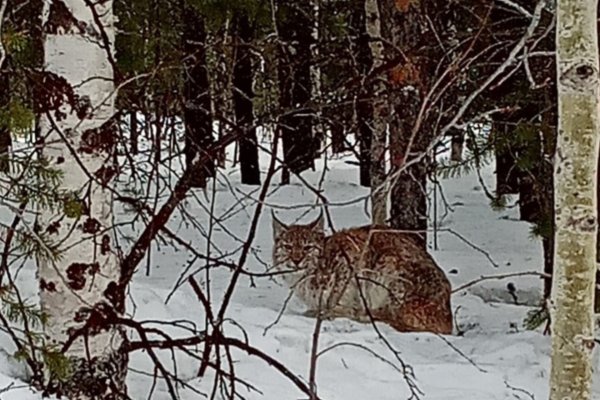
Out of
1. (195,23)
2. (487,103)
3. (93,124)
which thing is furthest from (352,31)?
(93,124)

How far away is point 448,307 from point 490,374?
113 cm

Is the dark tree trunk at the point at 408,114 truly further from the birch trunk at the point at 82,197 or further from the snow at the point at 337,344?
the birch trunk at the point at 82,197

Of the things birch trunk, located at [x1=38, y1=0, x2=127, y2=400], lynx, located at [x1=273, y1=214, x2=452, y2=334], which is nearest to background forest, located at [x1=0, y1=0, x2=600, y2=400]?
birch trunk, located at [x1=38, y1=0, x2=127, y2=400]

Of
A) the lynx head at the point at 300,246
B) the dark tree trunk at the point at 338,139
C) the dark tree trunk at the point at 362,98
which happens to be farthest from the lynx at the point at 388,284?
the dark tree trunk at the point at 338,139

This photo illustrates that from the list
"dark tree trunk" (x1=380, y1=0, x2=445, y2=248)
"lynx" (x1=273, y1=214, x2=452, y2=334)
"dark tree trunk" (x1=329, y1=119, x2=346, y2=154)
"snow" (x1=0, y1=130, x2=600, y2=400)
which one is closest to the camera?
"dark tree trunk" (x1=329, y1=119, x2=346, y2=154)

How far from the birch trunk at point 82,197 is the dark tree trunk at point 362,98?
3.79ft

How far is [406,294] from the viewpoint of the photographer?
555 centimetres

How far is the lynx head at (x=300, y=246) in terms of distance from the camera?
590 centimetres

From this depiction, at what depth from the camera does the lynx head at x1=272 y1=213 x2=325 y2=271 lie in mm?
5898

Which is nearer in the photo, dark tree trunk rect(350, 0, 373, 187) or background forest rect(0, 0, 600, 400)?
background forest rect(0, 0, 600, 400)

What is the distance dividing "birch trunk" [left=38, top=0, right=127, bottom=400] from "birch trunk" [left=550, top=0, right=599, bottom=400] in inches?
60.5

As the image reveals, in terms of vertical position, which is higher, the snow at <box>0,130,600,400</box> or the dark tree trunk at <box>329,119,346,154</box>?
the dark tree trunk at <box>329,119,346,154</box>

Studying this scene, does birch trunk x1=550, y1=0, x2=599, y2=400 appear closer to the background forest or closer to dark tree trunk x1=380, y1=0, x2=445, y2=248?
the background forest

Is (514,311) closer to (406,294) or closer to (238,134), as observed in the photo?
(406,294)
